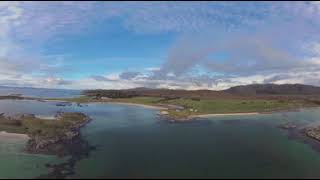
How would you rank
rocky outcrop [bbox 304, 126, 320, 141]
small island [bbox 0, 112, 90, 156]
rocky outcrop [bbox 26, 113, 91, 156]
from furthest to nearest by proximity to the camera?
1. rocky outcrop [bbox 304, 126, 320, 141]
2. small island [bbox 0, 112, 90, 156]
3. rocky outcrop [bbox 26, 113, 91, 156]

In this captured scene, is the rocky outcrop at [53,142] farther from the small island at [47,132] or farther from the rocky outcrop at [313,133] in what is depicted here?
the rocky outcrop at [313,133]

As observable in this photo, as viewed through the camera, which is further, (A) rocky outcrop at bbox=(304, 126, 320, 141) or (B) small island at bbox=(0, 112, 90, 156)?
(A) rocky outcrop at bbox=(304, 126, 320, 141)

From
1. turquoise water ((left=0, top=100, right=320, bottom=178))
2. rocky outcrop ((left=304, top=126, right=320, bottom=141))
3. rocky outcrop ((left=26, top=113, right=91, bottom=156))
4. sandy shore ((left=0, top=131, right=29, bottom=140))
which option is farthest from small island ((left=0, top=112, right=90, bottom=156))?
rocky outcrop ((left=304, top=126, right=320, bottom=141))

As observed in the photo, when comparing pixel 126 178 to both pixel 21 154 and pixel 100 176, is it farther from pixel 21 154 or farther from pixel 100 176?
pixel 21 154

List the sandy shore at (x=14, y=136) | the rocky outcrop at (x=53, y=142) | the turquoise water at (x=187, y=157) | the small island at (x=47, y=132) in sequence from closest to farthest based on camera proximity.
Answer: the turquoise water at (x=187, y=157) < the rocky outcrop at (x=53, y=142) < the small island at (x=47, y=132) < the sandy shore at (x=14, y=136)

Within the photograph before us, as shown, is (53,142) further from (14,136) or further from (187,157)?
(187,157)

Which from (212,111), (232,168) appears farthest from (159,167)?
(212,111)

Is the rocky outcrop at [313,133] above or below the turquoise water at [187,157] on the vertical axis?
above

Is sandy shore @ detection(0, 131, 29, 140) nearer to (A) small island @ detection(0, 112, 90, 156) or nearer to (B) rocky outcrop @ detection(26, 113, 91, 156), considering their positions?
(A) small island @ detection(0, 112, 90, 156)

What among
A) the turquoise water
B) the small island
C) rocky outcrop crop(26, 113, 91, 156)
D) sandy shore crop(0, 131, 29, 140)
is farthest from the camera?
sandy shore crop(0, 131, 29, 140)

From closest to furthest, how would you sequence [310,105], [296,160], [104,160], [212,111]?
1. [104,160]
2. [296,160]
3. [212,111]
4. [310,105]

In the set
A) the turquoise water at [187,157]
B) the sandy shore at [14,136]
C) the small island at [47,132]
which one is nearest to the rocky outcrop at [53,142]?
the small island at [47,132]
